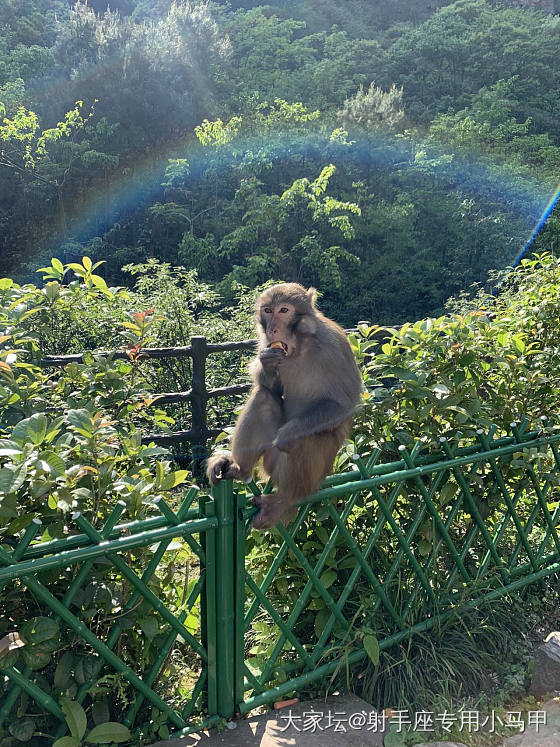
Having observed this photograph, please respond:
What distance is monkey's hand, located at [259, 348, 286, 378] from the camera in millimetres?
3219

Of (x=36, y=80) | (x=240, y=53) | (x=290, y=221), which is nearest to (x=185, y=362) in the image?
(x=290, y=221)

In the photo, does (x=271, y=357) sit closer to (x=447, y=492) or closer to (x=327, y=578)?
(x=327, y=578)

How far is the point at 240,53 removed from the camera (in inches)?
1249

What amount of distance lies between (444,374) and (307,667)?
64.9 inches

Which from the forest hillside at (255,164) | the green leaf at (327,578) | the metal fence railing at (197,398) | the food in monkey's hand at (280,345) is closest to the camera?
the green leaf at (327,578)

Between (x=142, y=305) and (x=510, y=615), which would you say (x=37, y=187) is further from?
(x=510, y=615)

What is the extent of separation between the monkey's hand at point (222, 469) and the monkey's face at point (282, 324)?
24.1 inches

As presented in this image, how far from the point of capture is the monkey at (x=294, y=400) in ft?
9.97

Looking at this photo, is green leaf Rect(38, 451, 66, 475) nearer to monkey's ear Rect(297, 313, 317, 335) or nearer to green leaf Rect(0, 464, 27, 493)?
green leaf Rect(0, 464, 27, 493)

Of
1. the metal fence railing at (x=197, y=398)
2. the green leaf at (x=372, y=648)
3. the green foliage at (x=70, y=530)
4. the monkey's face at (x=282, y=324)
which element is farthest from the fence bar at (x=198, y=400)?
the green leaf at (x=372, y=648)

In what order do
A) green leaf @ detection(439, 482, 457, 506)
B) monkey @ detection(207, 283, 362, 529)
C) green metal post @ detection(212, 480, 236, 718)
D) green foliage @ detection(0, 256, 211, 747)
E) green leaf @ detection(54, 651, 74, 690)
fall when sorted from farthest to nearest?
1. green leaf @ detection(439, 482, 457, 506)
2. monkey @ detection(207, 283, 362, 529)
3. green metal post @ detection(212, 480, 236, 718)
4. green leaf @ detection(54, 651, 74, 690)
5. green foliage @ detection(0, 256, 211, 747)

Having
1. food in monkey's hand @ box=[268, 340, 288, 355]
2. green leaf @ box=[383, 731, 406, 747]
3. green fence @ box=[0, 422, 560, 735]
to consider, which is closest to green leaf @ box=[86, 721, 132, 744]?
green fence @ box=[0, 422, 560, 735]

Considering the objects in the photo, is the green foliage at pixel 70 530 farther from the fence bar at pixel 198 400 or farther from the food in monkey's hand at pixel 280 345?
the fence bar at pixel 198 400

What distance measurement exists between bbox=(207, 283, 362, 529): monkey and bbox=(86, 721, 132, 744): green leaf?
1.00 m
